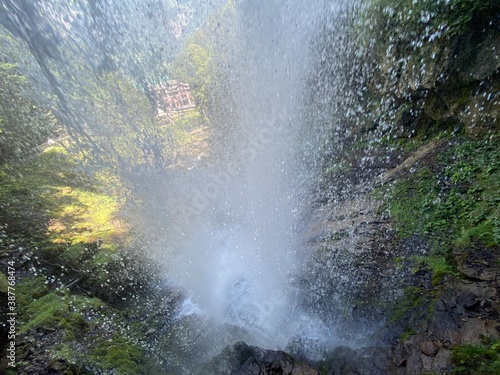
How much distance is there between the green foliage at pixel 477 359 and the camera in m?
2.57

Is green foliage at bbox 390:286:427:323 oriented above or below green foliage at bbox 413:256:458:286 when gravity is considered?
below

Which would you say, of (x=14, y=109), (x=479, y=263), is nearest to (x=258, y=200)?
(x=479, y=263)

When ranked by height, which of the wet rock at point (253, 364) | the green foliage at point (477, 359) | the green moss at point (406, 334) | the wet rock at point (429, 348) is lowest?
the wet rock at point (253, 364)

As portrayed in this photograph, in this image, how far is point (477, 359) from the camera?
9.07 feet

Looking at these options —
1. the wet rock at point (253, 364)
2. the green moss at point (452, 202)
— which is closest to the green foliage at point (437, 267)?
the green moss at point (452, 202)

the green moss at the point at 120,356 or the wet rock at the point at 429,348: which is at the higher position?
the wet rock at the point at 429,348

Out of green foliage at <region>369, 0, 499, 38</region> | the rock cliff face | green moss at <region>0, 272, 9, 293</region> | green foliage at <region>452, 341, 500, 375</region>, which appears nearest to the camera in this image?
green foliage at <region>452, 341, 500, 375</region>

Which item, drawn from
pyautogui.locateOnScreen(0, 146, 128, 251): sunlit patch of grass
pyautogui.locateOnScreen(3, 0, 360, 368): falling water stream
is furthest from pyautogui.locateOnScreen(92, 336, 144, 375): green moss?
pyautogui.locateOnScreen(0, 146, 128, 251): sunlit patch of grass

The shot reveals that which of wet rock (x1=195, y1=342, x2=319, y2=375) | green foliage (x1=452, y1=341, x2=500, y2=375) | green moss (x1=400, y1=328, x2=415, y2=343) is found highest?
green foliage (x1=452, y1=341, x2=500, y2=375)

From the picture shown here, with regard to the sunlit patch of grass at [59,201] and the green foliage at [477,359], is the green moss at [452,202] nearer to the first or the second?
the green foliage at [477,359]

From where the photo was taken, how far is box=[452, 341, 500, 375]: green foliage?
2568 mm

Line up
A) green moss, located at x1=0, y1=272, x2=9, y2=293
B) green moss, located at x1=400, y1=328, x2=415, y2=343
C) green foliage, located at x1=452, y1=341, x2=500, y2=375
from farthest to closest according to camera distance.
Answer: green moss, located at x1=0, y1=272, x2=9, y2=293
green moss, located at x1=400, y1=328, x2=415, y2=343
green foliage, located at x1=452, y1=341, x2=500, y2=375

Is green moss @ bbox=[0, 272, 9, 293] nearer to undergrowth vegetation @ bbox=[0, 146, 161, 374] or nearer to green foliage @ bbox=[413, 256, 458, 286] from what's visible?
undergrowth vegetation @ bbox=[0, 146, 161, 374]

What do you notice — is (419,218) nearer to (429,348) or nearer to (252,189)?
(429,348)
